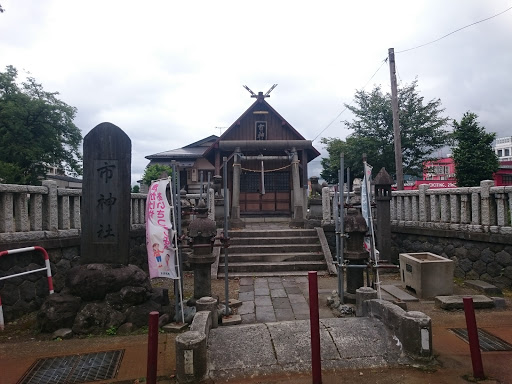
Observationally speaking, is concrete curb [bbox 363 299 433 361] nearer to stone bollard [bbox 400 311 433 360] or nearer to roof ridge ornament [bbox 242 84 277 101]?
stone bollard [bbox 400 311 433 360]

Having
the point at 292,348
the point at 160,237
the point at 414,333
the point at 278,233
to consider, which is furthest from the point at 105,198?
the point at 278,233

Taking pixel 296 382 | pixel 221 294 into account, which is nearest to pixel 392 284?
pixel 221 294

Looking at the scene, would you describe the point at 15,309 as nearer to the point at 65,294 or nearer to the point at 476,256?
the point at 65,294

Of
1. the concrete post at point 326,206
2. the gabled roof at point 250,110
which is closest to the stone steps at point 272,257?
the concrete post at point 326,206

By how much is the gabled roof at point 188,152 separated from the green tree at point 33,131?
618 cm

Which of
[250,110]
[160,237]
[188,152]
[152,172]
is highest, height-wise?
[250,110]

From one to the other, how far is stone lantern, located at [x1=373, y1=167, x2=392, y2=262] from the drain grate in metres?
5.17

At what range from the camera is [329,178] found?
3466cm

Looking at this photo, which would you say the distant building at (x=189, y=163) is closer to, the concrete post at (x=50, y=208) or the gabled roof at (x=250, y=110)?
the gabled roof at (x=250, y=110)

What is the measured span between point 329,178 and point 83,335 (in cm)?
3138

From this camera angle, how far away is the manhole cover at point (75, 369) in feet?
13.4

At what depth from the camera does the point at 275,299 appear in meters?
7.29

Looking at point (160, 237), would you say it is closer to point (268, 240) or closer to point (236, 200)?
point (268, 240)

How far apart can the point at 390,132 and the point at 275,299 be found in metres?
18.0
